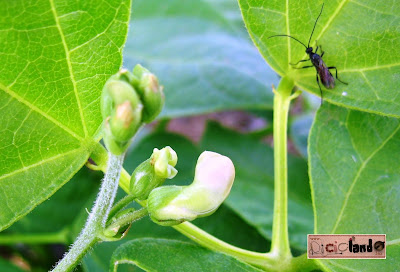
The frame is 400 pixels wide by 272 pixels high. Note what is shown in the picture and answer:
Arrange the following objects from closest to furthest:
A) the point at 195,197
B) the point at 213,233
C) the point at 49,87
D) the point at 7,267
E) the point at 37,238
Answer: the point at 195,197, the point at 49,87, the point at 213,233, the point at 7,267, the point at 37,238

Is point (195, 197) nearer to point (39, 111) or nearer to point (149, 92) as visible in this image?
point (149, 92)

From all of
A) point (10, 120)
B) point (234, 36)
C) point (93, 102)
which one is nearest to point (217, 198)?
point (93, 102)

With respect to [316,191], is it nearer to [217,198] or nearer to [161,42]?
[217,198]

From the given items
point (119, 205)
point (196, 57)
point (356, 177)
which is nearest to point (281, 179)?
point (356, 177)

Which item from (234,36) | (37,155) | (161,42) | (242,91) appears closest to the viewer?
(37,155)

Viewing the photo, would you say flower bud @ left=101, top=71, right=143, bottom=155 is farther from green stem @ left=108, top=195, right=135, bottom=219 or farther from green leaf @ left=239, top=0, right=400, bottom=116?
green leaf @ left=239, top=0, right=400, bottom=116
